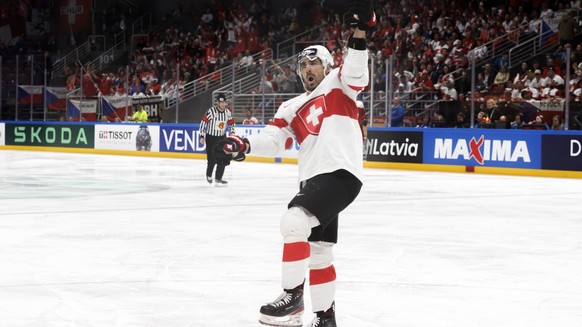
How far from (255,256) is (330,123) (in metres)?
2.87

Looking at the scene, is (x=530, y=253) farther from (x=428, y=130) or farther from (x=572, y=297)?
(x=428, y=130)

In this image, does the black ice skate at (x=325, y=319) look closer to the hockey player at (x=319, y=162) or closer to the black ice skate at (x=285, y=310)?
the hockey player at (x=319, y=162)

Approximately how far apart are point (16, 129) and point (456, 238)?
2238 centimetres

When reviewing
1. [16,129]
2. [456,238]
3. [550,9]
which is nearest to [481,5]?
[550,9]

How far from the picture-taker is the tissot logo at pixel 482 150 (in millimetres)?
18781

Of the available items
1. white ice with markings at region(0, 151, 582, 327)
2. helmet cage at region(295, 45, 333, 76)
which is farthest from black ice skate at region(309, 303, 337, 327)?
helmet cage at region(295, 45, 333, 76)

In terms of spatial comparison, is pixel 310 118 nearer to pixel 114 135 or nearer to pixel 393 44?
pixel 393 44

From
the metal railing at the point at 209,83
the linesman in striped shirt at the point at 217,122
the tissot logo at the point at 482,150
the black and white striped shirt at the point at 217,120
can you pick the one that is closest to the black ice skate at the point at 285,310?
the linesman in striped shirt at the point at 217,122

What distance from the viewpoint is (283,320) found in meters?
4.53

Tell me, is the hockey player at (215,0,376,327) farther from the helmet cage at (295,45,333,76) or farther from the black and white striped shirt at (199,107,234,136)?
the black and white striped shirt at (199,107,234,136)

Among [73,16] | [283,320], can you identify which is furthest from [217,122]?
[73,16]

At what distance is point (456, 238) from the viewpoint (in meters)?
8.58

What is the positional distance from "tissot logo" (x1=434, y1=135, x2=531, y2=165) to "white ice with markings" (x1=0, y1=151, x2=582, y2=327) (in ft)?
13.8

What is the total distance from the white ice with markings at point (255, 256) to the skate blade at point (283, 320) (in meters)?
0.23
